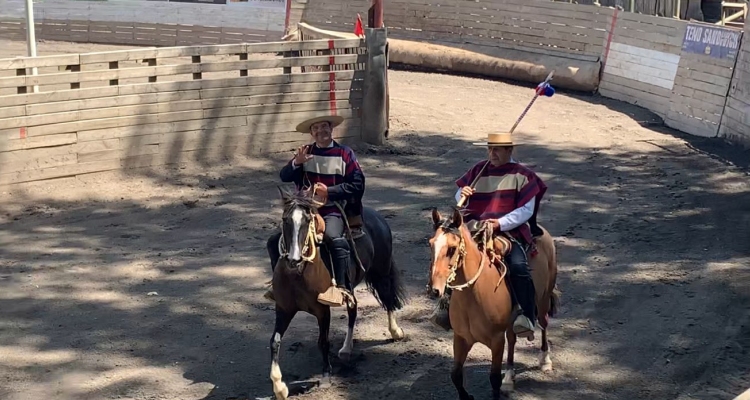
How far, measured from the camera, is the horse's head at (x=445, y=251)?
6977 millimetres

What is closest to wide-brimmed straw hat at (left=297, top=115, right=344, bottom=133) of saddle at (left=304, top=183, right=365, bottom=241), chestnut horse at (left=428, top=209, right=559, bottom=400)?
saddle at (left=304, top=183, right=365, bottom=241)

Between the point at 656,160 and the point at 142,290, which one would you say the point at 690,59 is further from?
the point at 142,290

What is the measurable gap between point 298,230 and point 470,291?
1.39 m

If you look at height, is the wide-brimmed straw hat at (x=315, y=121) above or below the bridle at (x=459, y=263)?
above

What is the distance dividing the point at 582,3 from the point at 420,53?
428 centimetres

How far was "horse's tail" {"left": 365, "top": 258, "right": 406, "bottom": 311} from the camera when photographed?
9539 mm

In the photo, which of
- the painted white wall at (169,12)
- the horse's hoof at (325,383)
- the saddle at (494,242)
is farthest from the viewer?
the painted white wall at (169,12)

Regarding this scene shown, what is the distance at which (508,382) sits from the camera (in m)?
8.20

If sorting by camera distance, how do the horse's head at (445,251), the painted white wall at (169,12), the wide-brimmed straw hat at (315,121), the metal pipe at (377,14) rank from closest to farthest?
the horse's head at (445,251) < the wide-brimmed straw hat at (315,121) < the metal pipe at (377,14) < the painted white wall at (169,12)

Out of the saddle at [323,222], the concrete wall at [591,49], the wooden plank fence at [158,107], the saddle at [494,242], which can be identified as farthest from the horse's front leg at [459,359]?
the concrete wall at [591,49]

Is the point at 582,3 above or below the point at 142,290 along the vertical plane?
above

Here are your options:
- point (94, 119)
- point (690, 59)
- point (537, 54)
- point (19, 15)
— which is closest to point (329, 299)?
point (94, 119)

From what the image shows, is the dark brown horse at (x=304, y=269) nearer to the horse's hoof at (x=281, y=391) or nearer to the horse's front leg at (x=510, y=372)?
the horse's hoof at (x=281, y=391)

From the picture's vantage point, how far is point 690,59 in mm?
19578
